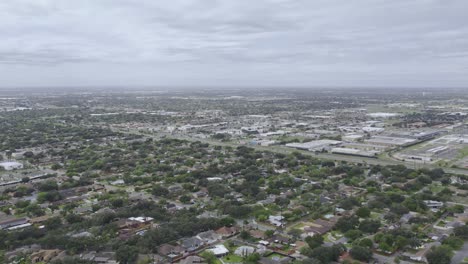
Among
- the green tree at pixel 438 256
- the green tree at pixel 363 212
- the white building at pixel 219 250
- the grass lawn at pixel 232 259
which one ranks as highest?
the green tree at pixel 438 256

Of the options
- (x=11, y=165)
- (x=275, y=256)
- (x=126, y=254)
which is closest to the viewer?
(x=126, y=254)

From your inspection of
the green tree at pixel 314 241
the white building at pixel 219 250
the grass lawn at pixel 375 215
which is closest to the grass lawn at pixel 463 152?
the grass lawn at pixel 375 215

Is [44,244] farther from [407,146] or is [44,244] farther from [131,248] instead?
[407,146]

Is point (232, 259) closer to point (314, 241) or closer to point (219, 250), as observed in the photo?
point (219, 250)

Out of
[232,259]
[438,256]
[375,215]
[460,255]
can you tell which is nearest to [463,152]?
[375,215]

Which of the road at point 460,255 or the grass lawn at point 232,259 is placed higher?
the road at point 460,255

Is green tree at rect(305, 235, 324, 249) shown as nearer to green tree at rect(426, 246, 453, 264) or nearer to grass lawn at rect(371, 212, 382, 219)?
green tree at rect(426, 246, 453, 264)

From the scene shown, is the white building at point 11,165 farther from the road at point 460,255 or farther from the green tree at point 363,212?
the road at point 460,255

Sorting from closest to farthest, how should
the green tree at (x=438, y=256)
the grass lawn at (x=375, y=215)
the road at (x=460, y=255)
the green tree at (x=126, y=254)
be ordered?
the green tree at (x=438, y=256) → the green tree at (x=126, y=254) → the road at (x=460, y=255) → the grass lawn at (x=375, y=215)
